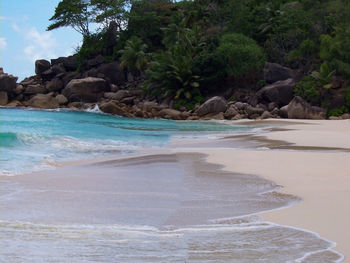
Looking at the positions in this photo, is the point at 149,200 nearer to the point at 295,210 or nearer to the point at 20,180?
the point at 295,210

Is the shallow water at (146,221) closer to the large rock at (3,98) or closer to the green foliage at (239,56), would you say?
the green foliage at (239,56)

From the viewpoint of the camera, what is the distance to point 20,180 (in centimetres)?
677

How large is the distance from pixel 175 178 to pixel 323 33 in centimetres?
3145

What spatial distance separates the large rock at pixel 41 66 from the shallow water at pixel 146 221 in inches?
1881

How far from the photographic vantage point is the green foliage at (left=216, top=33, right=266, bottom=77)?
36.5 m

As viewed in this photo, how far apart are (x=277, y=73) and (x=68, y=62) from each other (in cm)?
2748

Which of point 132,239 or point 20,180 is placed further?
point 20,180

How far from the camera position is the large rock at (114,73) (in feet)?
158

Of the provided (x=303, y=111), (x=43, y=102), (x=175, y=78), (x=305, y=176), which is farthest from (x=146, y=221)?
(x=43, y=102)

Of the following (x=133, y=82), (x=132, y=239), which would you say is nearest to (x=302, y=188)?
(x=132, y=239)

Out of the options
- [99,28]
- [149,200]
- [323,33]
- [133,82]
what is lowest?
[149,200]

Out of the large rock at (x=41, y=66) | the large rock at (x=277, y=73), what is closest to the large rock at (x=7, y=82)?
the large rock at (x=41, y=66)

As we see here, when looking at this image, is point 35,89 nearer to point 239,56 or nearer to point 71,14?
point 71,14

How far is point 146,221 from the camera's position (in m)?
4.49
